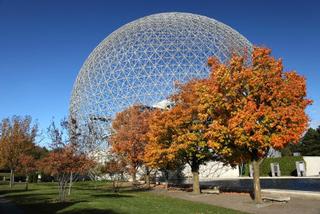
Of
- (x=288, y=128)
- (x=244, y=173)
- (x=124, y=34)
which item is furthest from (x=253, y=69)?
(x=244, y=173)

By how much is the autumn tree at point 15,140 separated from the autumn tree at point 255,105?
26.3 metres

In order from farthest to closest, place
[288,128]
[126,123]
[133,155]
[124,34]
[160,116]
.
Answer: [124,34]
[126,123]
[133,155]
[160,116]
[288,128]

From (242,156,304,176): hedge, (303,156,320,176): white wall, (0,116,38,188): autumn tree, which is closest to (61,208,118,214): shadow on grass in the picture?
(0,116,38,188): autumn tree

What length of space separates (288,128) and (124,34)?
33732 mm

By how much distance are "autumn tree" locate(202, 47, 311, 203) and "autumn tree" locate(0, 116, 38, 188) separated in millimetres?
26326

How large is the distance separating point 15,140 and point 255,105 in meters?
29.2

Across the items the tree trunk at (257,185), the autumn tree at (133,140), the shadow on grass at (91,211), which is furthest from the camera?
the autumn tree at (133,140)

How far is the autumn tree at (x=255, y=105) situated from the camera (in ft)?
51.8

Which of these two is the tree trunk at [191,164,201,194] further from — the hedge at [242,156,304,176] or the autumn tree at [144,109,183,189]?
the hedge at [242,156,304,176]

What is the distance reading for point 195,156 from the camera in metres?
24.0

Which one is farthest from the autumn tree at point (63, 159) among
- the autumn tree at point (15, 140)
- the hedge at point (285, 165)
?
the hedge at point (285, 165)

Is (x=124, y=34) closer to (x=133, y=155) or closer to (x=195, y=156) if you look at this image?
(x=133, y=155)

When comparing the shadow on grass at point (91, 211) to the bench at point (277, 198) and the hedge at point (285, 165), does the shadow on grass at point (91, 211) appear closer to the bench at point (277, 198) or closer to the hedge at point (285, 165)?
the bench at point (277, 198)

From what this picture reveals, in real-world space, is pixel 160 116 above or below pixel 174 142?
above
